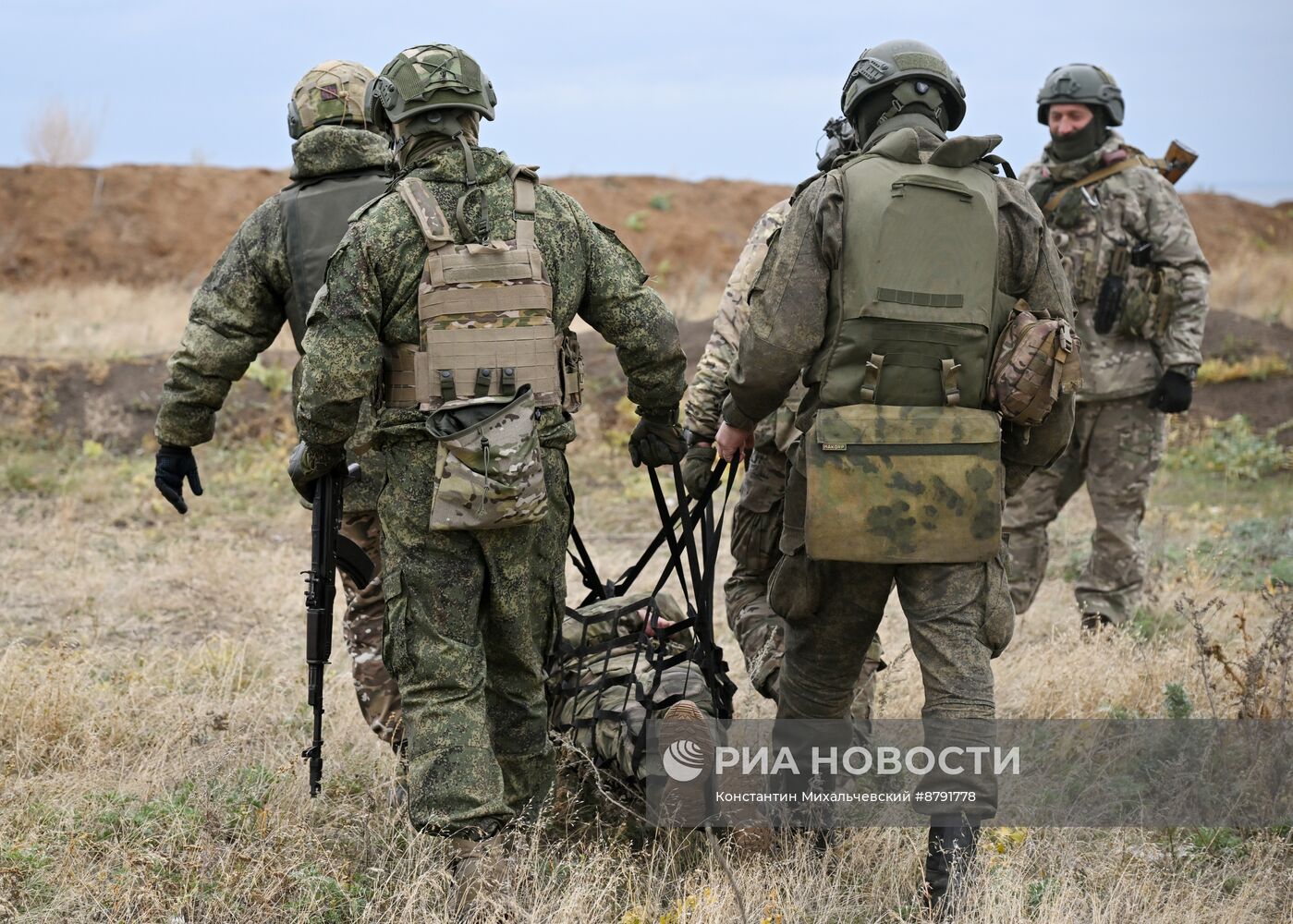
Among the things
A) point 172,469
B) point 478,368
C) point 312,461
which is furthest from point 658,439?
point 172,469

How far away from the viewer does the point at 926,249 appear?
3.39 m

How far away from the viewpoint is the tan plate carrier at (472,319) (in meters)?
3.39

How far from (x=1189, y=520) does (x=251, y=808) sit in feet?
22.9

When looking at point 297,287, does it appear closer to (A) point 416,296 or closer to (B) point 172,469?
(B) point 172,469

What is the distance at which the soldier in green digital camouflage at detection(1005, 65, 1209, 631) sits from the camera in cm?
624

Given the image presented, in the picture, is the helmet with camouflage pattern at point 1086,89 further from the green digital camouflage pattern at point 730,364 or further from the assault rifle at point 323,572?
the assault rifle at point 323,572

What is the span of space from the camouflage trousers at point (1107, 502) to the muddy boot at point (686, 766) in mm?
2939

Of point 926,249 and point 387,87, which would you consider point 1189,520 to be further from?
point 387,87

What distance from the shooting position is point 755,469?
4.59m

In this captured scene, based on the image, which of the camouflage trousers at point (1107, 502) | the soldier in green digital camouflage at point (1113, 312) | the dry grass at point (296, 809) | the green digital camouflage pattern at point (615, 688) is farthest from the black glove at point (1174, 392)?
the green digital camouflage pattern at point (615, 688)

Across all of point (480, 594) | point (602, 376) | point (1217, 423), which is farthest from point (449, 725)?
point (1217, 423)

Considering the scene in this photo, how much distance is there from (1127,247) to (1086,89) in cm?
77

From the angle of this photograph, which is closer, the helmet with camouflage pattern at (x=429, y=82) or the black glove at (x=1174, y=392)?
the helmet with camouflage pattern at (x=429, y=82)

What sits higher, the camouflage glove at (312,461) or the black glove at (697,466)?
the camouflage glove at (312,461)
